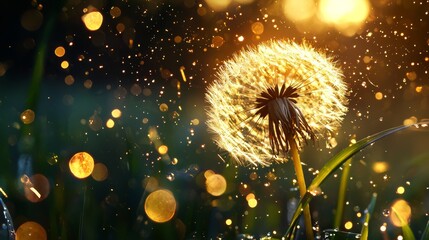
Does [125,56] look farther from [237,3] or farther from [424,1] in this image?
[424,1]

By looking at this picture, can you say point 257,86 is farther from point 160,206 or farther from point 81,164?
point 81,164

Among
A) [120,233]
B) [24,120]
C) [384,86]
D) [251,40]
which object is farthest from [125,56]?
[120,233]

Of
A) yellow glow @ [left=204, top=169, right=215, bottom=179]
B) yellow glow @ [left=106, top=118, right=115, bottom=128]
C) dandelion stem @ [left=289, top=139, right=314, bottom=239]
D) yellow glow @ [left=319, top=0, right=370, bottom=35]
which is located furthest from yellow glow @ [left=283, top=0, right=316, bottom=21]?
dandelion stem @ [left=289, top=139, right=314, bottom=239]

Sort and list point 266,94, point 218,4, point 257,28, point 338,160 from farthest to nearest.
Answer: point 218,4
point 257,28
point 266,94
point 338,160

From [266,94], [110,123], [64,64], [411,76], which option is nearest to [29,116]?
[110,123]

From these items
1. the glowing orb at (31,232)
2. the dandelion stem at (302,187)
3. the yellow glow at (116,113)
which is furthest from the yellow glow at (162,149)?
the dandelion stem at (302,187)

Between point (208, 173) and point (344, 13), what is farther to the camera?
point (344, 13)
